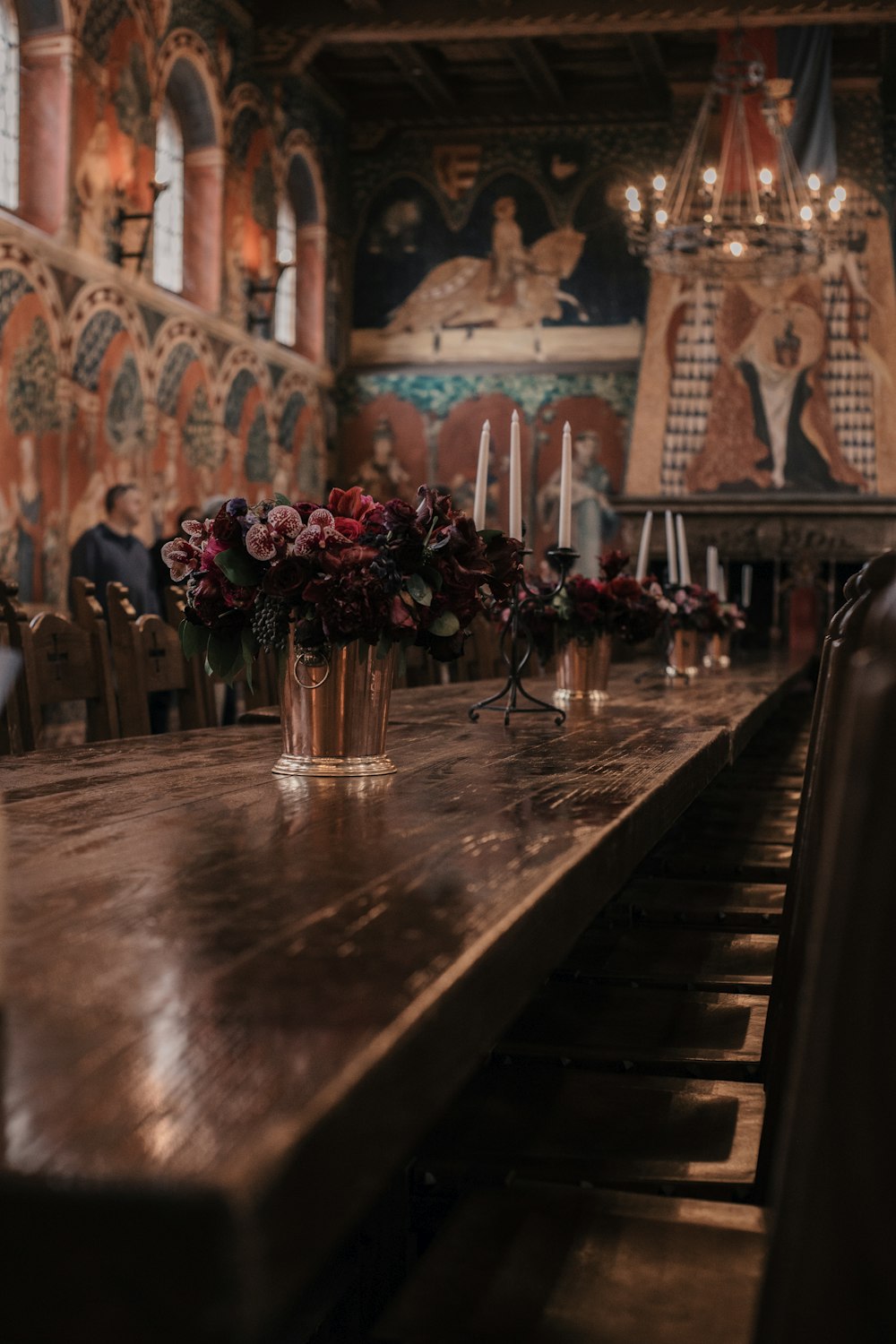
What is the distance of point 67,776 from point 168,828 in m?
0.57

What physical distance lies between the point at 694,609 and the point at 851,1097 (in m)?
5.55

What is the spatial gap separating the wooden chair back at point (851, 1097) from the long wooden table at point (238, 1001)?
0.77ft

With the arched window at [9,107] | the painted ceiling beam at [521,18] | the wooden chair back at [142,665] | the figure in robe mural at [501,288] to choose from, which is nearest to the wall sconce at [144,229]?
the arched window at [9,107]

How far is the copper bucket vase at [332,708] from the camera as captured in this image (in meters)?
2.35

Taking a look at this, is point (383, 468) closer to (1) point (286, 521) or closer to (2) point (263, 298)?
(2) point (263, 298)

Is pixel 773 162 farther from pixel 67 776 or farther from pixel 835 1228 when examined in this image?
pixel 835 1228

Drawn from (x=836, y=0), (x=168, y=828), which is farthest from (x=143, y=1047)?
(x=836, y=0)

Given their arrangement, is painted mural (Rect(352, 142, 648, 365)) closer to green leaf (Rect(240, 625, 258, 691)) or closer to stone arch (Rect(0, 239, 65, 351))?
stone arch (Rect(0, 239, 65, 351))

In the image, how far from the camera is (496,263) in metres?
15.9

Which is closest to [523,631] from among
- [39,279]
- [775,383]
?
[39,279]

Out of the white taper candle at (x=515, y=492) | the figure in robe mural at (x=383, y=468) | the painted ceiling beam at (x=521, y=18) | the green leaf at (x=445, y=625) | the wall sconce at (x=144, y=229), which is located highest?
the painted ceiling beam at (x=521, y=18)

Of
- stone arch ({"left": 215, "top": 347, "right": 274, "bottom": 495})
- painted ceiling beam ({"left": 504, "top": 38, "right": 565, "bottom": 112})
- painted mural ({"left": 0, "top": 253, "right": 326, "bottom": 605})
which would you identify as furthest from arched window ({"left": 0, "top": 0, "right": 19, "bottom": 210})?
painted ceiling beam ({"left": 504, "top": 38, "right": 565, "bottom": 112})

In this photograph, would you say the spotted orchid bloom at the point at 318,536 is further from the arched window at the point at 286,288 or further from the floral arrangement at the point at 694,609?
the arched window at the point at 286,288

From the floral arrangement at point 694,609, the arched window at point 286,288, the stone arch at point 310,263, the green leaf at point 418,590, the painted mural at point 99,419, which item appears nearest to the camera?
the green leaf at point 418,590
